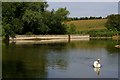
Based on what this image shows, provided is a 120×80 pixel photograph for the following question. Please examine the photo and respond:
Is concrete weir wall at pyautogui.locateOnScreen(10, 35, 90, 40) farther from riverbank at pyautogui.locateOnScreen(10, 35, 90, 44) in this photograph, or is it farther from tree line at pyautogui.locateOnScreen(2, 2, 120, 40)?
tree line at pyautogui.locateOnScreen(2, 2, 120, 40)

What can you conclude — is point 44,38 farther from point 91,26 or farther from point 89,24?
point 89,24

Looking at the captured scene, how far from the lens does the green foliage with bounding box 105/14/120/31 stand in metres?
116

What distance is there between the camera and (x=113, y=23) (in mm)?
119188

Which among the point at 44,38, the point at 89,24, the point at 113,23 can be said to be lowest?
the point at 44,38

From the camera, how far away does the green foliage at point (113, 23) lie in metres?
116

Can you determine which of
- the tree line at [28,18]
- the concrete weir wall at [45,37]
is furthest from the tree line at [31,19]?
the concrete weir wall at [45,37]

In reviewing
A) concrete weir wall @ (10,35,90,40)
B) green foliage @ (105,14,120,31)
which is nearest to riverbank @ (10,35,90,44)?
concrete weir wall @ (10,35,90,40)

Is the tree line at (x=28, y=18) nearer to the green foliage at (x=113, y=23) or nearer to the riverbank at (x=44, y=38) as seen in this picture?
the riverbank at (x=44, y=38)

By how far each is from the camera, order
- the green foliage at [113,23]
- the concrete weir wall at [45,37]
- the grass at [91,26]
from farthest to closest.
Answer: the green foliage at [113,23] → the grass at [91,26] → the concrete weir wall at [45,37]

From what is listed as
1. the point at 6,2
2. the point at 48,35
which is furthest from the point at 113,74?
the point at 48,35

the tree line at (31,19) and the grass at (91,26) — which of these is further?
the grass at (91,26)

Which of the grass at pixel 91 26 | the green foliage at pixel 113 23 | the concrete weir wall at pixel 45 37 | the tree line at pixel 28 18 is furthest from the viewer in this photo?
the green foliage at pixel 113 23

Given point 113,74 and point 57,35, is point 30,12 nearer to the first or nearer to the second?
point 57,35

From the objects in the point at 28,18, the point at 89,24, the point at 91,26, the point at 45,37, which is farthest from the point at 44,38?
the point at 89,24
